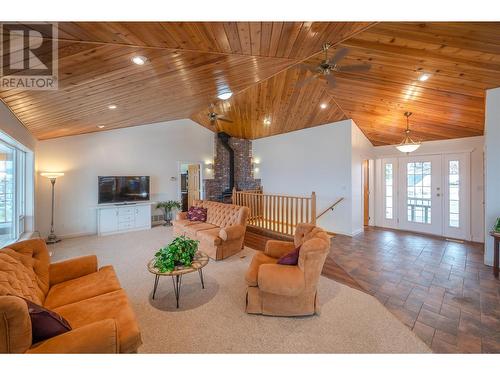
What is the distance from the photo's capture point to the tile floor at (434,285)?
A: 200cm

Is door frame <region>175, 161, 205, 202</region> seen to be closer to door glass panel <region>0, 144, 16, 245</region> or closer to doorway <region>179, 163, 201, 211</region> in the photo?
doorway <region>179, 163, 201, 211</region>

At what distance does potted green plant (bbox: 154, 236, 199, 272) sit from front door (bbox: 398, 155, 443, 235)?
6.03 meters

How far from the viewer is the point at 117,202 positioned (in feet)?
19.8

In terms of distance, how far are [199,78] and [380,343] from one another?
4.24 m

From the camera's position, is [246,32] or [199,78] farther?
[199,78]


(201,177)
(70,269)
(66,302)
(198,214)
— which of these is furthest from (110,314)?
(201,177)

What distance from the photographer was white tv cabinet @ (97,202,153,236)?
568cm

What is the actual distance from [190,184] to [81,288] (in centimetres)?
654

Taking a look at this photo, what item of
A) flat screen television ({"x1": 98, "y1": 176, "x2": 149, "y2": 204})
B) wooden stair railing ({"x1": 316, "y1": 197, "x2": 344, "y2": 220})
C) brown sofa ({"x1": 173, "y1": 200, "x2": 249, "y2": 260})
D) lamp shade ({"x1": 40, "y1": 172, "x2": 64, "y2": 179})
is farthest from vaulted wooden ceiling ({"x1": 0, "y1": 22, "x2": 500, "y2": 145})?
brown sofa ({"x1": 173, "y1": 200, "x2": 249, "y2": 260})

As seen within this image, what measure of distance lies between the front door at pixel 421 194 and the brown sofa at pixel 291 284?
4980 millimetres

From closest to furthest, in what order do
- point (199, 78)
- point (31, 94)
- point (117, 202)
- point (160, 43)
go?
point (160, 43)
point (31, 94)
point (199, 78)
point (117, 202)

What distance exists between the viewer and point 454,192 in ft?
16.9
